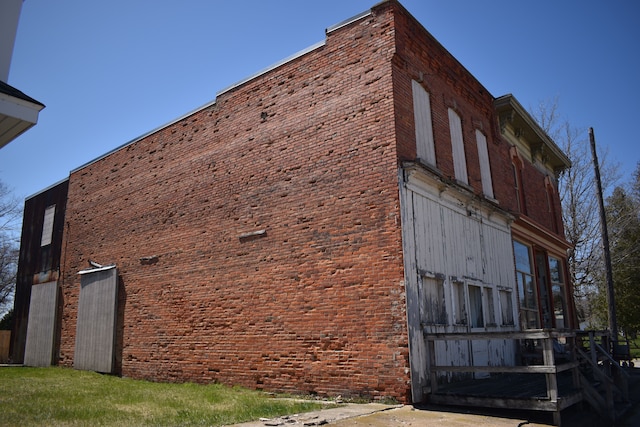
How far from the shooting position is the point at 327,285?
10.3 metres

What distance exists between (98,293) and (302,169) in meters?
9.28

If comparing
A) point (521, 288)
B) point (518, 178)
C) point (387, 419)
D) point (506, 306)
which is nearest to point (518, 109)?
point (518, 178)

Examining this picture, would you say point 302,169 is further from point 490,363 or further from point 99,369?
point 99,369

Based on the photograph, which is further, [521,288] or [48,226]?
[48,226]

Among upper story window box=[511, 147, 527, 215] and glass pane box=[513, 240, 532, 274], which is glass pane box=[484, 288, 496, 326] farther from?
upper story window box=[511, 147, 527, 215]

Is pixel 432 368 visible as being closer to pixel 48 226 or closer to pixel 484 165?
pixel 484 165

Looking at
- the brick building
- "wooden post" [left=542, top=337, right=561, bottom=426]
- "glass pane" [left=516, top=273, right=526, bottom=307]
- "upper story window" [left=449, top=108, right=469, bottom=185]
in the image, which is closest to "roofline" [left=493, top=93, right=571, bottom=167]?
the brick building

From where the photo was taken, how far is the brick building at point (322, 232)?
983 cm

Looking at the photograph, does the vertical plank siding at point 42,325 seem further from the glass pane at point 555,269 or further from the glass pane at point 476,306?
the glass pane at point 555,269

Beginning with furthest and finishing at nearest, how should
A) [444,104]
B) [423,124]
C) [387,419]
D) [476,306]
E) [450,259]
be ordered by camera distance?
[444,104], [476,306], [423,124], [450,259], [387,419]

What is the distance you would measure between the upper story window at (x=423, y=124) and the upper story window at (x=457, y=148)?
1322 millimetres

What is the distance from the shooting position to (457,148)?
43.4ft

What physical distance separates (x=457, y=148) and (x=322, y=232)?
4.85 metres

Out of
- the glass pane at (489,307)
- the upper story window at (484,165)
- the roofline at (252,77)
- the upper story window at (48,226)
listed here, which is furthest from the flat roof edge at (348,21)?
the upper story window at (48,226)
